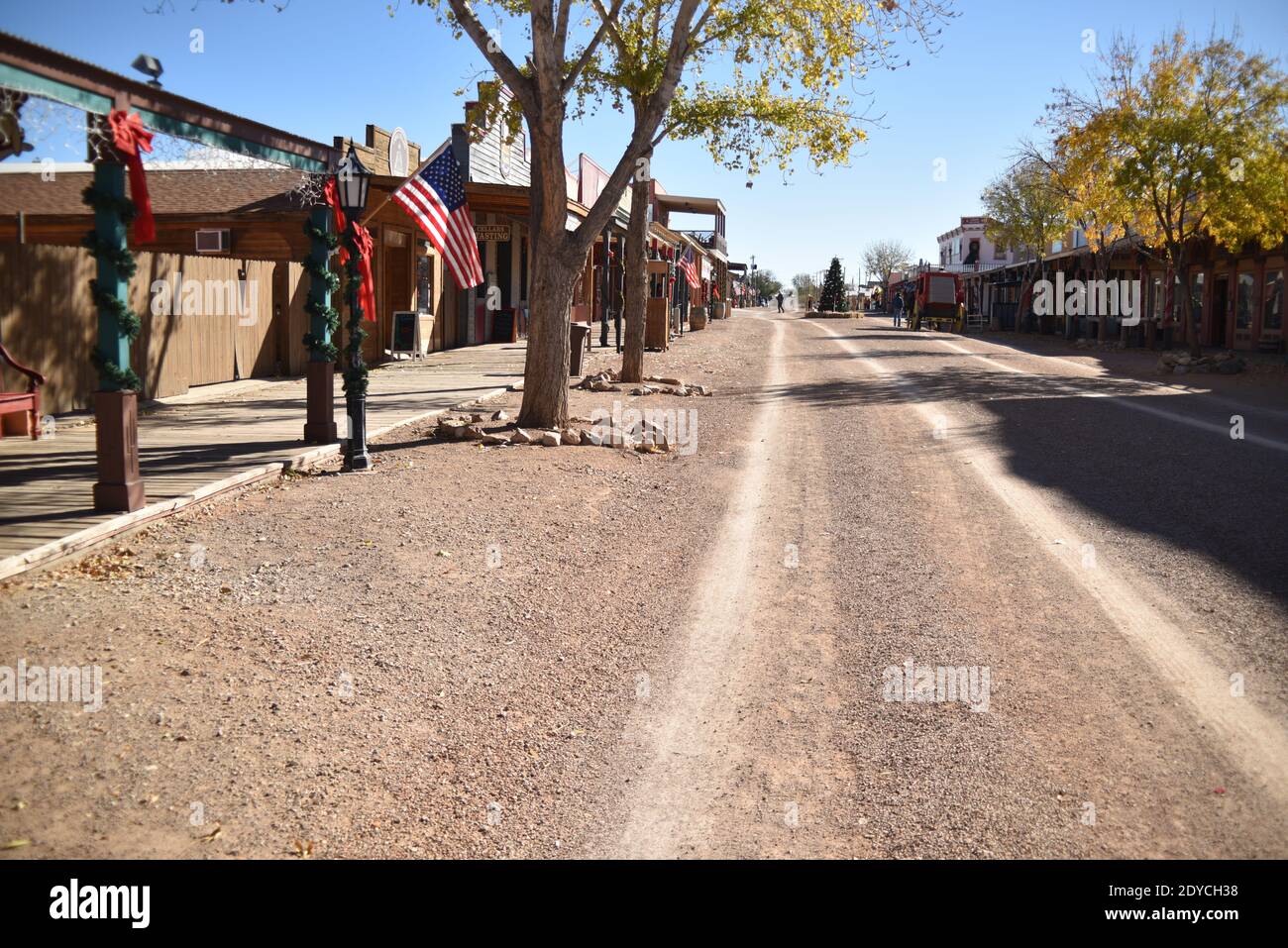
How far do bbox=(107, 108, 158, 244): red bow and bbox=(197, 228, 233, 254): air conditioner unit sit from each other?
1456cm

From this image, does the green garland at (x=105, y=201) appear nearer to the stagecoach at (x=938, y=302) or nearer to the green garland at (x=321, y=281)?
the green garland at (x=321, y=281)

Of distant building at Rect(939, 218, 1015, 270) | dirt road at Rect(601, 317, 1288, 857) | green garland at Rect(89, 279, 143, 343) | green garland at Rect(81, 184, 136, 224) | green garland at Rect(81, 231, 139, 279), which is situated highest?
distant building at Rect(939, 218, 1015, 270)

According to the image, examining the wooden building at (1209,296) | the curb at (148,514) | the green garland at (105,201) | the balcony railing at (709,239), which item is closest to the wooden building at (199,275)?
the curb at (148,514)

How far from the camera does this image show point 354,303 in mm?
10117

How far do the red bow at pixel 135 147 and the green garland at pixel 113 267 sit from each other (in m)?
0.09

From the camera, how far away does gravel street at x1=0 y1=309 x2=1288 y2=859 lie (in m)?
3.96

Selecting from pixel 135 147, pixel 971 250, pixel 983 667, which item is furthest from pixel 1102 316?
pixel 971 250

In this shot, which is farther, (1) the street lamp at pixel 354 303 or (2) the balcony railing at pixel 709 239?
(2) the balcony railing at pixel 709 239

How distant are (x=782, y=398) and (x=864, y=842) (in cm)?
1378

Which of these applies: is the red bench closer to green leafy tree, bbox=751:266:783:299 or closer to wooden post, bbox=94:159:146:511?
wooden post, bbox=94:159:146:511

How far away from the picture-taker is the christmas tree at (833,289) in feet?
273

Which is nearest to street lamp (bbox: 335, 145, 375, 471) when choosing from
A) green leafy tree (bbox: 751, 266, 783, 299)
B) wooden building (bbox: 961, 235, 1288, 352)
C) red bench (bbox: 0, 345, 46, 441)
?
red bench (bbox: 0, 345, 46, 441)

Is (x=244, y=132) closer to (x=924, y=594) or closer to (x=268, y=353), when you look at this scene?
(x=924, y=594)

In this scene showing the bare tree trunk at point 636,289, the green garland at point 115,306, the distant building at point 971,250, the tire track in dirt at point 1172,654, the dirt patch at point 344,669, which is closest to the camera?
the dirt patch at point 344,669
